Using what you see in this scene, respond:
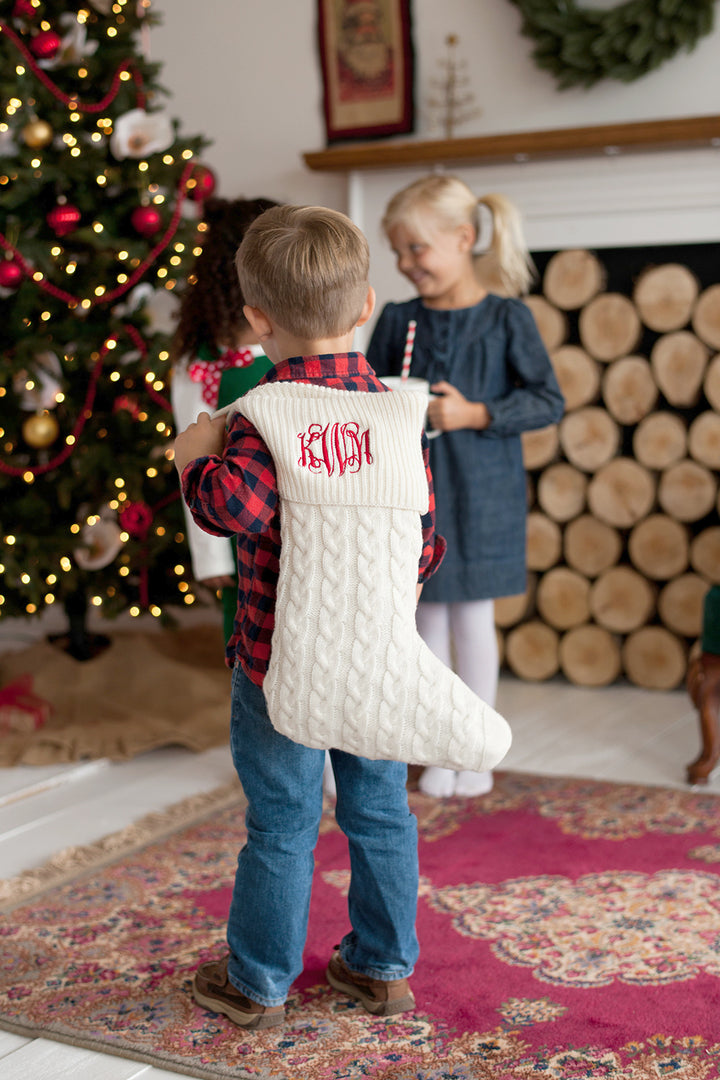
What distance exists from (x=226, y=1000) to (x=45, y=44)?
2.15 metres

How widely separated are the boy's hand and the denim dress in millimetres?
939

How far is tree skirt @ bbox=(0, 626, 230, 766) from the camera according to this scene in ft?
8.05

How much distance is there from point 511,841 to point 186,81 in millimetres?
2573

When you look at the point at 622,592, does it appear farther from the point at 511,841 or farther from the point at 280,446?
the point at 280,446

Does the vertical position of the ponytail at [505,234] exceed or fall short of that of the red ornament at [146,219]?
it falls short

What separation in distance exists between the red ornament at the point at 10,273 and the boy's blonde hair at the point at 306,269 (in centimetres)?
151

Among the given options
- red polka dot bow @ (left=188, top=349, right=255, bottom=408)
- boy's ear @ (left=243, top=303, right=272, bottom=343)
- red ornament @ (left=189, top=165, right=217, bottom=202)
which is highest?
red ornament @ (left=189, top=165, right=217, bottom=202)

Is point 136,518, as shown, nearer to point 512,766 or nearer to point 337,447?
point 512,766

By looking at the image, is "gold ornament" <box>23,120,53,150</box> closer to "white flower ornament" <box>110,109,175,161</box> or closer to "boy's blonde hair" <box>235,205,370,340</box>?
"white flower ornament" <box>110,109,175,161</box>

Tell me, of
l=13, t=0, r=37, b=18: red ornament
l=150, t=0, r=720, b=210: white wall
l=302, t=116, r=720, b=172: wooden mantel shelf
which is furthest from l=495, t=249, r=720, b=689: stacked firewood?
l=13, t=0, r=37, b=18: red ornament

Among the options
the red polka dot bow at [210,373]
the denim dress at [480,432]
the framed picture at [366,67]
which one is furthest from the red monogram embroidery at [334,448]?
the framed picture at [366,67]

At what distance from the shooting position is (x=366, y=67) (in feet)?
10.3

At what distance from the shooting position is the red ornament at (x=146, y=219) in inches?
102

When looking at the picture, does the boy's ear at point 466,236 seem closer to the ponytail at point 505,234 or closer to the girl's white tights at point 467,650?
the ponytail at point 505,234
